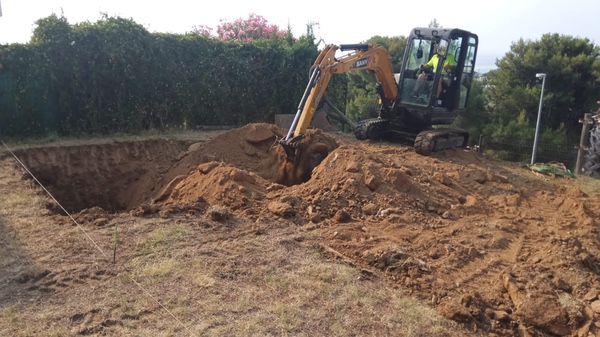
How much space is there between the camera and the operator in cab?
10.4 meters

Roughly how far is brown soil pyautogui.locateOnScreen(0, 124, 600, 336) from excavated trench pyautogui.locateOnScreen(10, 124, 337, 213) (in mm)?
24

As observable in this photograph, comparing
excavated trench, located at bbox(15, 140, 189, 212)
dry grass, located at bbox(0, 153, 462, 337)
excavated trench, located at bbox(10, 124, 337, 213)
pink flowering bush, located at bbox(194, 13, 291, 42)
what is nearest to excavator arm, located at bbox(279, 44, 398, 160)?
excavated trench, located at bbox(10, 124, 337, 213)

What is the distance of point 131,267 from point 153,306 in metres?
0.81

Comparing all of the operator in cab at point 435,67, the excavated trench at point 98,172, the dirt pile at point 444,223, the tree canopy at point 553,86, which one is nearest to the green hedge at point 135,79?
the excavated trench at point 98,172

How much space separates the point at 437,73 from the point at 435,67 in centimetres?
14

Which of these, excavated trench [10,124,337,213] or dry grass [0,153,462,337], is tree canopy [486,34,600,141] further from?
dry grass [0,153,462,337]

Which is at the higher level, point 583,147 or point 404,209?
point 583,147

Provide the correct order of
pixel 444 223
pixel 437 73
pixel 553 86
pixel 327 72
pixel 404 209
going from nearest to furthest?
pixel 444 223, pixel 404 209, pixel 327 72, pixel 437 73, pixel 553 86

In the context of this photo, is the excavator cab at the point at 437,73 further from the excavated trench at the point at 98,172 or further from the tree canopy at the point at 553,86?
the tree canopy at the point at 553,86

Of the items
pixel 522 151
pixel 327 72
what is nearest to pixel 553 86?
pixel 522 151

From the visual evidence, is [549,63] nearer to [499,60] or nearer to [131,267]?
[499,60]

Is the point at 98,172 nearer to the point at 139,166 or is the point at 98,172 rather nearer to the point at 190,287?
the point at 139,166

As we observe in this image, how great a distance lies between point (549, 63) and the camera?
18.7 metres

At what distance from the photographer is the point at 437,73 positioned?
10.4m
